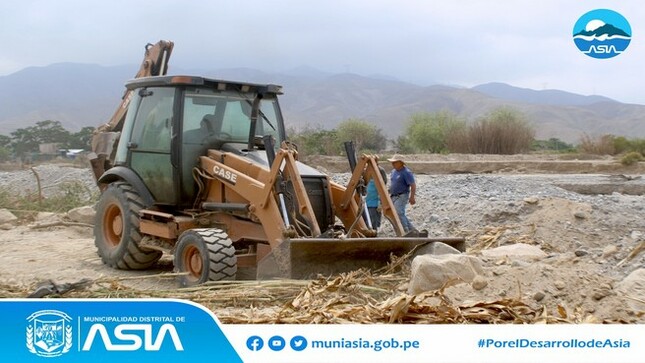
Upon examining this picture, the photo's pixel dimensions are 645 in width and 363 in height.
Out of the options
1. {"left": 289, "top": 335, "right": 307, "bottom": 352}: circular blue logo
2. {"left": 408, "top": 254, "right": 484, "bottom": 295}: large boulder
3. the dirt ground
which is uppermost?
{"left": 408, "top": 254, "right": 484, "bottom": 295}: large boulder

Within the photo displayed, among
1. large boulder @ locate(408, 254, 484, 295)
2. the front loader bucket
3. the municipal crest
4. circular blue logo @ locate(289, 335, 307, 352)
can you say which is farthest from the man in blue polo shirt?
the municipal crest

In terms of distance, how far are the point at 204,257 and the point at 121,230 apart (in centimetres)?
218

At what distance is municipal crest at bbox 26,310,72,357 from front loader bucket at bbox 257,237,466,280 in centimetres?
279

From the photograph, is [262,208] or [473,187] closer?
[262,208]

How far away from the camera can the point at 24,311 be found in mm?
4777

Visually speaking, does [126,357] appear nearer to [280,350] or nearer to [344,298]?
[280,350]

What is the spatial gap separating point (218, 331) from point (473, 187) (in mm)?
11999

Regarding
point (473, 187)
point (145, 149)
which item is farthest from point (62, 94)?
point (145, 149)

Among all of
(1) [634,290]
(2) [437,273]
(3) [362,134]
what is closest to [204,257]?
(2) [437,273]

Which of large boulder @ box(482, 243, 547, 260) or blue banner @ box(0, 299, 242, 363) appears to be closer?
blue banner @ box(0, 299, 242, 363)

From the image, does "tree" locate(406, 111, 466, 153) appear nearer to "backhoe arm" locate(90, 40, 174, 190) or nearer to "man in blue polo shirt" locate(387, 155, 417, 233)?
"man in blue polo shirt" locate(387, 155, 417, 233)

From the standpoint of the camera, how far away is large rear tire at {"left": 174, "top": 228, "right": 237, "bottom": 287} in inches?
297

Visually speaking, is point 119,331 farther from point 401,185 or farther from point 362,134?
point 362,134

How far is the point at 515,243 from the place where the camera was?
992cm
